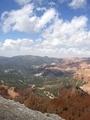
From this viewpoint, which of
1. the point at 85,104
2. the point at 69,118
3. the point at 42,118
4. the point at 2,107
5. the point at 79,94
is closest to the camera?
the point at 2,107

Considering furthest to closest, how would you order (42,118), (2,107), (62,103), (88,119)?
(62,103), (88,119), (42,118), (2,107)

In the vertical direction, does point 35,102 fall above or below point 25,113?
below

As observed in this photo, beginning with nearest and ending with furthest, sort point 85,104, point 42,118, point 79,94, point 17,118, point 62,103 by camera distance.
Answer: point 17,118 → point 42,118 → point 85,104 → point 62,103 → point 79,94

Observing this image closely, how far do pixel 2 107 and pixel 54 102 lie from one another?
107m

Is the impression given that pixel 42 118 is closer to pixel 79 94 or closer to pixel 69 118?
pixel 69 118

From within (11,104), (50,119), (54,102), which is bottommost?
(54,102)

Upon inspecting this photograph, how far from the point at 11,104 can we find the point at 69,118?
62547 mm

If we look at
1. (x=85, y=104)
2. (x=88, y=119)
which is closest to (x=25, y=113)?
(x=88, y=119)

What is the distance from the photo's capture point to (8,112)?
34.1 metres

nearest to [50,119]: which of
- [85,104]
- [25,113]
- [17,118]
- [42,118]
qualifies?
[42,118]

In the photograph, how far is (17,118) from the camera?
33.1 metres

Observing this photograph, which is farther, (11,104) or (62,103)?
(62,103)

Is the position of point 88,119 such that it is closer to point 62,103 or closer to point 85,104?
point 85,104

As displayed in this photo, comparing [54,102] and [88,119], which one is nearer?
[88,119]
